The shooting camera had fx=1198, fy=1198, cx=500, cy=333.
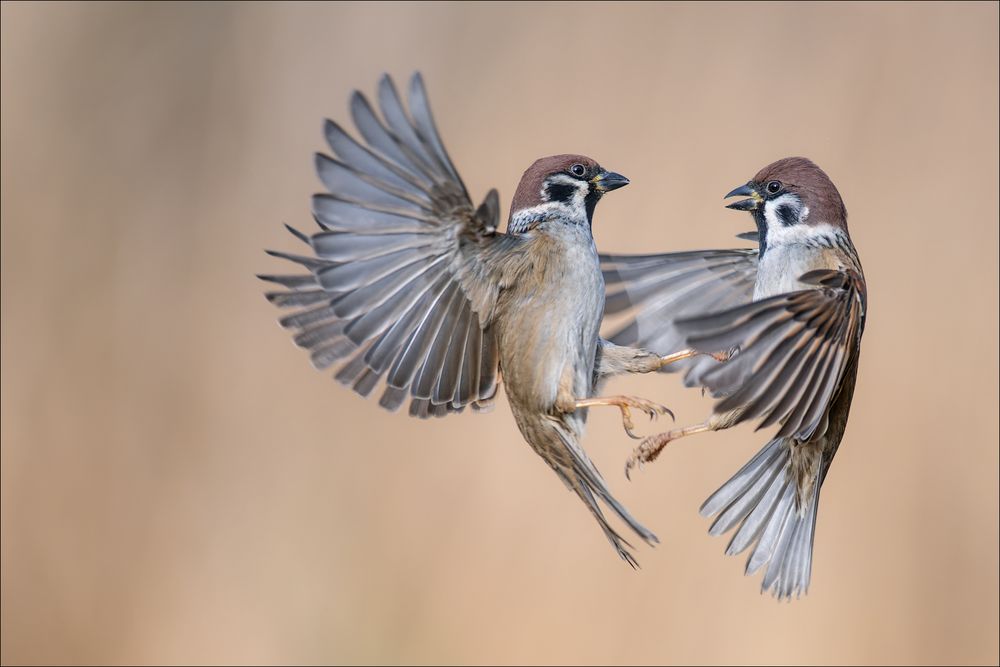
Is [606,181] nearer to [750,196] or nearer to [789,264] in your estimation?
[750,196]

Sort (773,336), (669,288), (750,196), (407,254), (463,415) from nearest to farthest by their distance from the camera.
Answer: (773,336), (407,254), (750,196), (669,288), (463,415)

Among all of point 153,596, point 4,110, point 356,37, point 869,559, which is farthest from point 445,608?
point 4,110

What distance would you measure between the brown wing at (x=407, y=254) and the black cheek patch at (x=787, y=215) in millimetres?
527

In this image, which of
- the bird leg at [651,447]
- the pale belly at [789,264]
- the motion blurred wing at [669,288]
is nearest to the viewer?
the bird leg at [651,447]

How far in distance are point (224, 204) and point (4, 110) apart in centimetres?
96

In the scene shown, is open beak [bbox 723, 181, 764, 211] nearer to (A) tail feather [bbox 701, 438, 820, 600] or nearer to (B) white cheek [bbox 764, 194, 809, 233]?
(B) white cheek [bbox 764, 194, 809, 233]

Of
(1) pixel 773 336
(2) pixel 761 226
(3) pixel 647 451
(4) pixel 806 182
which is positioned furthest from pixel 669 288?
(1) pixel 773 336

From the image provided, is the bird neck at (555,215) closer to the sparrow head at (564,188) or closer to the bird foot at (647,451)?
the sparrow head at (564,188)

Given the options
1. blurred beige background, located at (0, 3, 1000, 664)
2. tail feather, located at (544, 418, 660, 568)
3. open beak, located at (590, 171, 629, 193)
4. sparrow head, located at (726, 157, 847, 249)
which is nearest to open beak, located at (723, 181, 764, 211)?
sparrow head, located at (726, 157, 847, 249)

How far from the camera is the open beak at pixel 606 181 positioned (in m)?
2.32

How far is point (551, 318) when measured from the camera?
228 centimetres

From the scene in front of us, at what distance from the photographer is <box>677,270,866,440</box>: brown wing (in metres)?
1.82

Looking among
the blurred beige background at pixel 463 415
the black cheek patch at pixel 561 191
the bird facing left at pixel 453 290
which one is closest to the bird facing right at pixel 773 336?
the bird facing left at pixel 453 290

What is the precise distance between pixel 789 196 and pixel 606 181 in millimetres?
351
